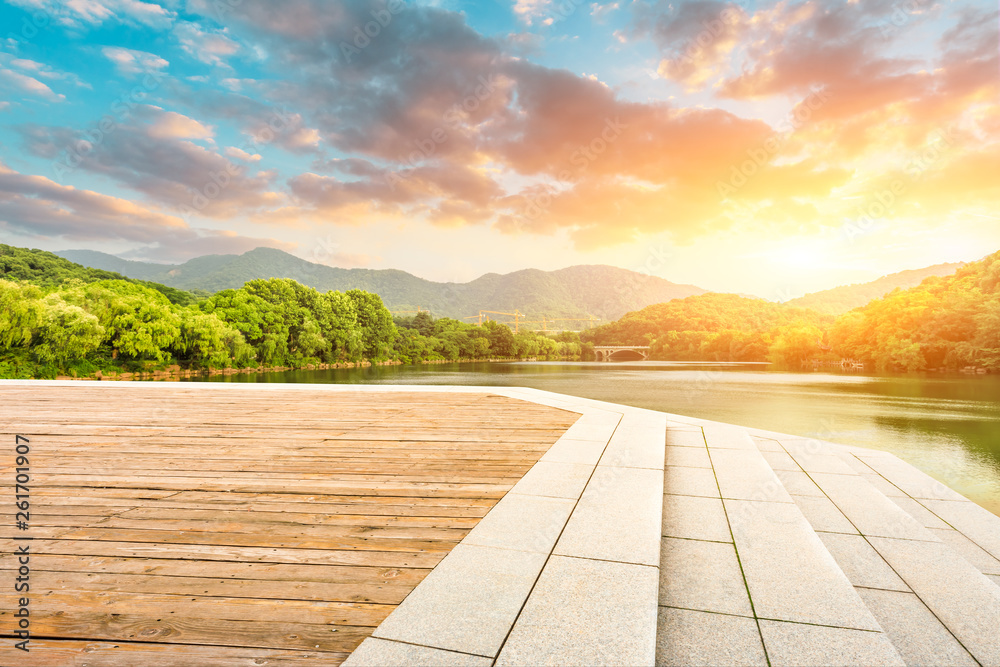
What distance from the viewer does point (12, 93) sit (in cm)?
2758

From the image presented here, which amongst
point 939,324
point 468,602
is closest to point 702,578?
point 468,602

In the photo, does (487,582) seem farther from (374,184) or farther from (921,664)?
(374,184)

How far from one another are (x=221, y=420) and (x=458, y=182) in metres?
37.0

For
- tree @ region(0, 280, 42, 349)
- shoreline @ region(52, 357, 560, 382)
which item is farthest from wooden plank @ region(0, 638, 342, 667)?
tree @ region(0, 280, 42, 349)

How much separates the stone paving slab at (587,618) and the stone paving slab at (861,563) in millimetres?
1799

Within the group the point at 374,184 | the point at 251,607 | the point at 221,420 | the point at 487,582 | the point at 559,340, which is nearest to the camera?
the point at 251,607

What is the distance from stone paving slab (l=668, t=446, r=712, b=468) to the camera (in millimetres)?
4410

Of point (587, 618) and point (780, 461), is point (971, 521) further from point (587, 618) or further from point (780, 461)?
point (587, 618)

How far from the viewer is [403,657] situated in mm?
1493

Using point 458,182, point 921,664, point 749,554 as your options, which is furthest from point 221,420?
point 458,182

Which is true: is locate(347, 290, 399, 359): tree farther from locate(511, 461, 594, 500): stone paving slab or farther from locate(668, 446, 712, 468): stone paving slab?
locate(511, 461, 594, 500): stone paving slab

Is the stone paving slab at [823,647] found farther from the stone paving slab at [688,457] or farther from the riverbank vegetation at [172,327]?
the riverbank vegetation at [172,327]

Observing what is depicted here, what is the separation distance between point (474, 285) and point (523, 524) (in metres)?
170

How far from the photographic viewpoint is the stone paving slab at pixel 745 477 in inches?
138
